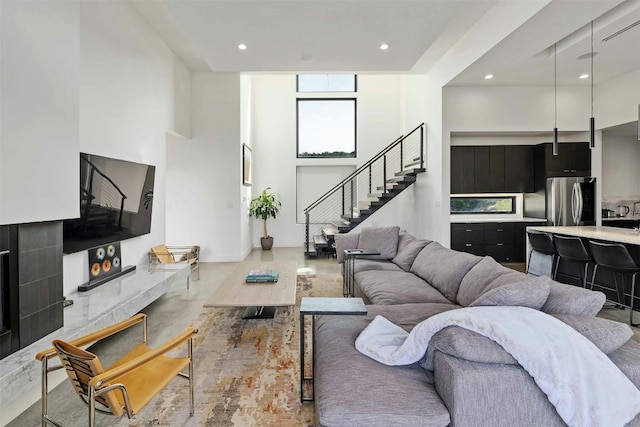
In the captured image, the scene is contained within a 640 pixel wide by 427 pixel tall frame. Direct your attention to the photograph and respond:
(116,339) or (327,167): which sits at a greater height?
(327,167)

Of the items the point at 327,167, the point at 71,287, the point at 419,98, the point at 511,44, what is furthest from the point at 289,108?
the point at 71,287

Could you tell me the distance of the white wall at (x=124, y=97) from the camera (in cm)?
366

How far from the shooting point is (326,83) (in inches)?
377

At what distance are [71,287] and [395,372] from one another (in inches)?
132

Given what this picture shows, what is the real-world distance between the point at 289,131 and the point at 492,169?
16.9ft

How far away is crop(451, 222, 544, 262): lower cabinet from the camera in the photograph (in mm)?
6695

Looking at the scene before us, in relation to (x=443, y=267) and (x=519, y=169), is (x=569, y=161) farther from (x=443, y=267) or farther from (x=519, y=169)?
(x=443, y=267)

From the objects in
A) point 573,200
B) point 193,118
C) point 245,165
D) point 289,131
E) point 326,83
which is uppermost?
point 326,83

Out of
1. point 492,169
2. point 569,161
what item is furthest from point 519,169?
point 569,161

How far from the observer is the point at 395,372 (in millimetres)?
1700

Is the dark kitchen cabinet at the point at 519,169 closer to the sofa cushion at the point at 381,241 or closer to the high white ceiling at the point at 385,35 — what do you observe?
the high white ceiling at the point at 385,35

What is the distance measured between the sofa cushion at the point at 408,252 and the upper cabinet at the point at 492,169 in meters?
2.69

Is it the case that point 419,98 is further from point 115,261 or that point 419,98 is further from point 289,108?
point 115,261

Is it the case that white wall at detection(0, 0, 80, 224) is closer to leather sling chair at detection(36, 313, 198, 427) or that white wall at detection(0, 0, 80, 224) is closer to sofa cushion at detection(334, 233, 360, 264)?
leather sling chair at detection(36, 313, 198, 427)
